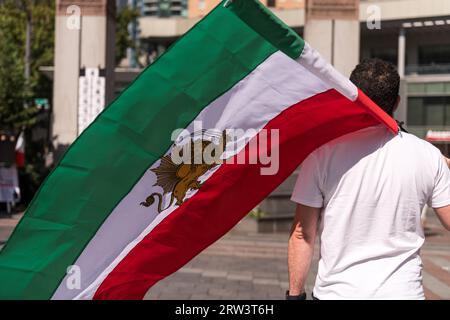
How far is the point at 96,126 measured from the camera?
9.20 ft

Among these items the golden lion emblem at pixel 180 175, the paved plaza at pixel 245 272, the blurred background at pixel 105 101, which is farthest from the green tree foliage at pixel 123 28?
the golden lion emblem at pixel 180 175

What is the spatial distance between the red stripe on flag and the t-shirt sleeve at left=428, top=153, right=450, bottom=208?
349 millimetres

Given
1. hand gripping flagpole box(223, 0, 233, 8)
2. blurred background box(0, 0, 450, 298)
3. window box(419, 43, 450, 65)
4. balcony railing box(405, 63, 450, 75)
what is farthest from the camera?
balcony railing box(405, 63, 450, 75)

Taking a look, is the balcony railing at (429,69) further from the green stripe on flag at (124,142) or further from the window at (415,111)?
the green stripe on flag at (124,142)

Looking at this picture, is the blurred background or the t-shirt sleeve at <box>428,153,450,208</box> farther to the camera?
the blurred background

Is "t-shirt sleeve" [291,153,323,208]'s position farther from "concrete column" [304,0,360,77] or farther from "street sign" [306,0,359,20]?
"street sign" [306,0,359,20]

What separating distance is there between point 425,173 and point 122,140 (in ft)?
4.20

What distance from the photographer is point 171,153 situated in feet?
9.73

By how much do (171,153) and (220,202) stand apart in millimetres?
396

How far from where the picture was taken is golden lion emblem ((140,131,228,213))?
3.00 metres

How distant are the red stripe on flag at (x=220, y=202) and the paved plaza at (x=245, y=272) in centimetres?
487

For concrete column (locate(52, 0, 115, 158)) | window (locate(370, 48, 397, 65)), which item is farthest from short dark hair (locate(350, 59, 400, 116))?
window (locate(370, 48, 397, 65))

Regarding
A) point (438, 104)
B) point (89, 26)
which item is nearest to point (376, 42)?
point (438, 104)

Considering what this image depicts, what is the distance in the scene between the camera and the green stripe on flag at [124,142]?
279cm
